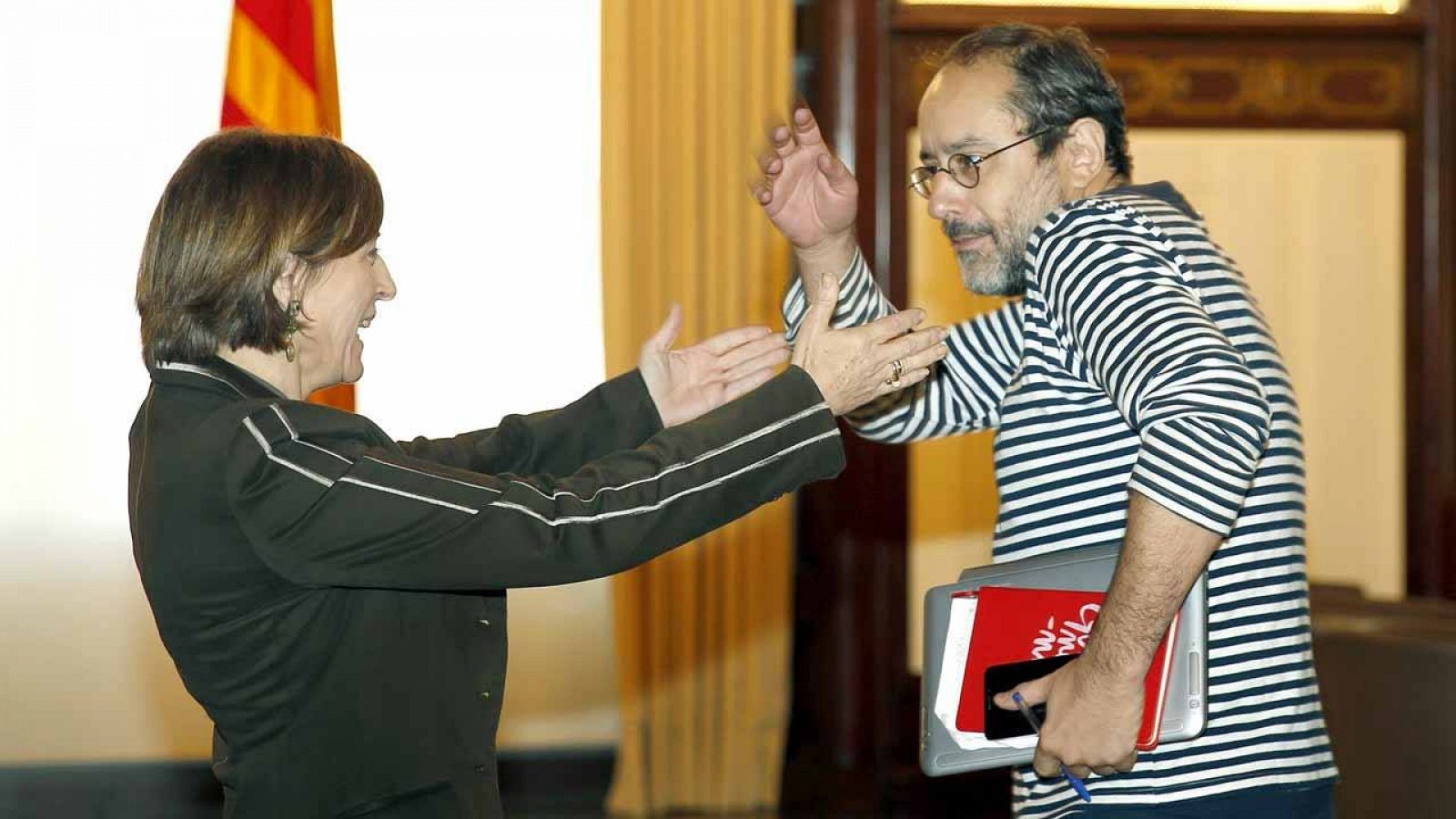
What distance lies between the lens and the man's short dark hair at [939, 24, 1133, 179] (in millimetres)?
1769

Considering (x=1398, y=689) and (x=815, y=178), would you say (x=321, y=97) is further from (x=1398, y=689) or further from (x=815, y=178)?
(x=1398, y=689)

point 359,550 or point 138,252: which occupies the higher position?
point 138,252

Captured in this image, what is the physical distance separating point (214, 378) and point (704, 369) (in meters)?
0.65

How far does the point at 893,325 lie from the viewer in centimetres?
157

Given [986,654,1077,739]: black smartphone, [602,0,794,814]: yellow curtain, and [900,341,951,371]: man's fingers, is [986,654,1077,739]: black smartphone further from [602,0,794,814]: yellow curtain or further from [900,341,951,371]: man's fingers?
[602,0,794,814]: yellow curtain

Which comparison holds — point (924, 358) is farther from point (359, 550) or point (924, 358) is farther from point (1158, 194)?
point (359, 550)

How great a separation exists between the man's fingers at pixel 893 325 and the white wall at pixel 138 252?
266cm

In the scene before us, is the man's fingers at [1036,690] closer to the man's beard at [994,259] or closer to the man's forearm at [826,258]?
the man's beard at [994,259]

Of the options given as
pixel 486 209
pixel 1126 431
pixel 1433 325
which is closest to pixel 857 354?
pixel 1126 431

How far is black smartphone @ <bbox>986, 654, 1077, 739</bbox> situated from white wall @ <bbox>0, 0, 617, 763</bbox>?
279 centimetres

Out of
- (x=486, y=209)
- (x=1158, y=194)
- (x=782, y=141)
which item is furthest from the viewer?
(x=486, y=209)

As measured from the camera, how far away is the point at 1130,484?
1.40 meters

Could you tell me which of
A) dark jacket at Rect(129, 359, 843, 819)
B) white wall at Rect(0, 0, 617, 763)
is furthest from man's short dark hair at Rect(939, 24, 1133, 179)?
white wall at Rect(0, 0, 617, 763)

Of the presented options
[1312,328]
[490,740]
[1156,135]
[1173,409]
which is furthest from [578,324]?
[1173,409]
